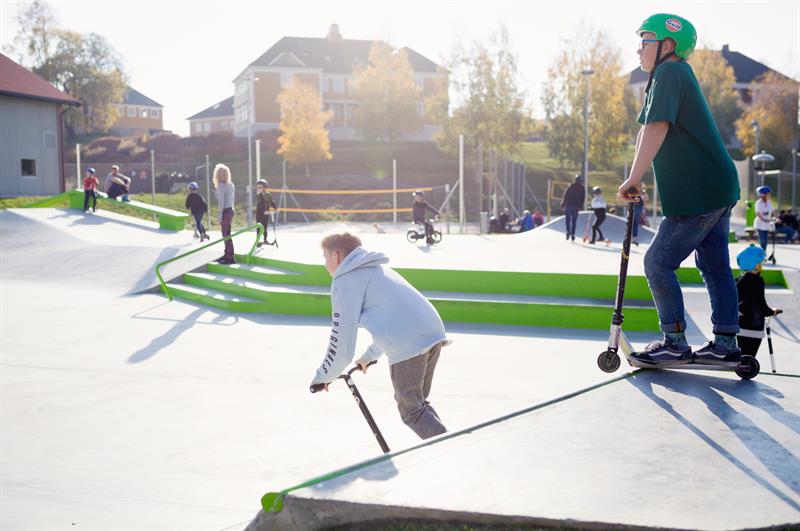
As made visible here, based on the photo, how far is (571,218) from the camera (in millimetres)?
19078

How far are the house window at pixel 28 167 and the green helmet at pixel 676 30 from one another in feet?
120

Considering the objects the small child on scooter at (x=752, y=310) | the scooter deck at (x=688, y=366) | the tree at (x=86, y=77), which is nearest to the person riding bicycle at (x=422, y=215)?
the small child on scooter at (x=752, y=310)

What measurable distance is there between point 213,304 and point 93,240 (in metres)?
6.40

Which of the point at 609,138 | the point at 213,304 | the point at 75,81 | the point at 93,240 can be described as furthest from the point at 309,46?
the point at 213,304

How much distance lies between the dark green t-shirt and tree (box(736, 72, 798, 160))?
55720 millimetres

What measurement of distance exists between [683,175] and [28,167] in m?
37.1

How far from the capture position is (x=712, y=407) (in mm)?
3623

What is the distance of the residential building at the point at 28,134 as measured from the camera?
34.0 metres

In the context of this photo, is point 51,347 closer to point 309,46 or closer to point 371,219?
point 371,219

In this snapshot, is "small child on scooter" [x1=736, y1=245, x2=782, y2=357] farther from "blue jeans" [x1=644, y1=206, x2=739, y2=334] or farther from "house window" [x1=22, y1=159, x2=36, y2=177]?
"house window" [x1=22, y1=159, x2=36, y2=177]

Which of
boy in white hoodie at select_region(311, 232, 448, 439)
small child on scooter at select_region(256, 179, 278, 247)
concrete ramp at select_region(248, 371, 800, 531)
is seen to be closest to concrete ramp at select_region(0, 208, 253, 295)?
small child on scooter at select_region(256, 179, 278, 247)

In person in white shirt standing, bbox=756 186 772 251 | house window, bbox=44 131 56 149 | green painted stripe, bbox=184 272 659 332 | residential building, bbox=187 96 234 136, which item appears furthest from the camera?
residential building, bbox=187 96 234 136

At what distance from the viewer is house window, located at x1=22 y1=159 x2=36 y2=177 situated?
35.2 metres

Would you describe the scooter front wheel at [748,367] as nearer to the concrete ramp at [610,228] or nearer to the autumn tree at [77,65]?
the concrete ramp at [610,228]
